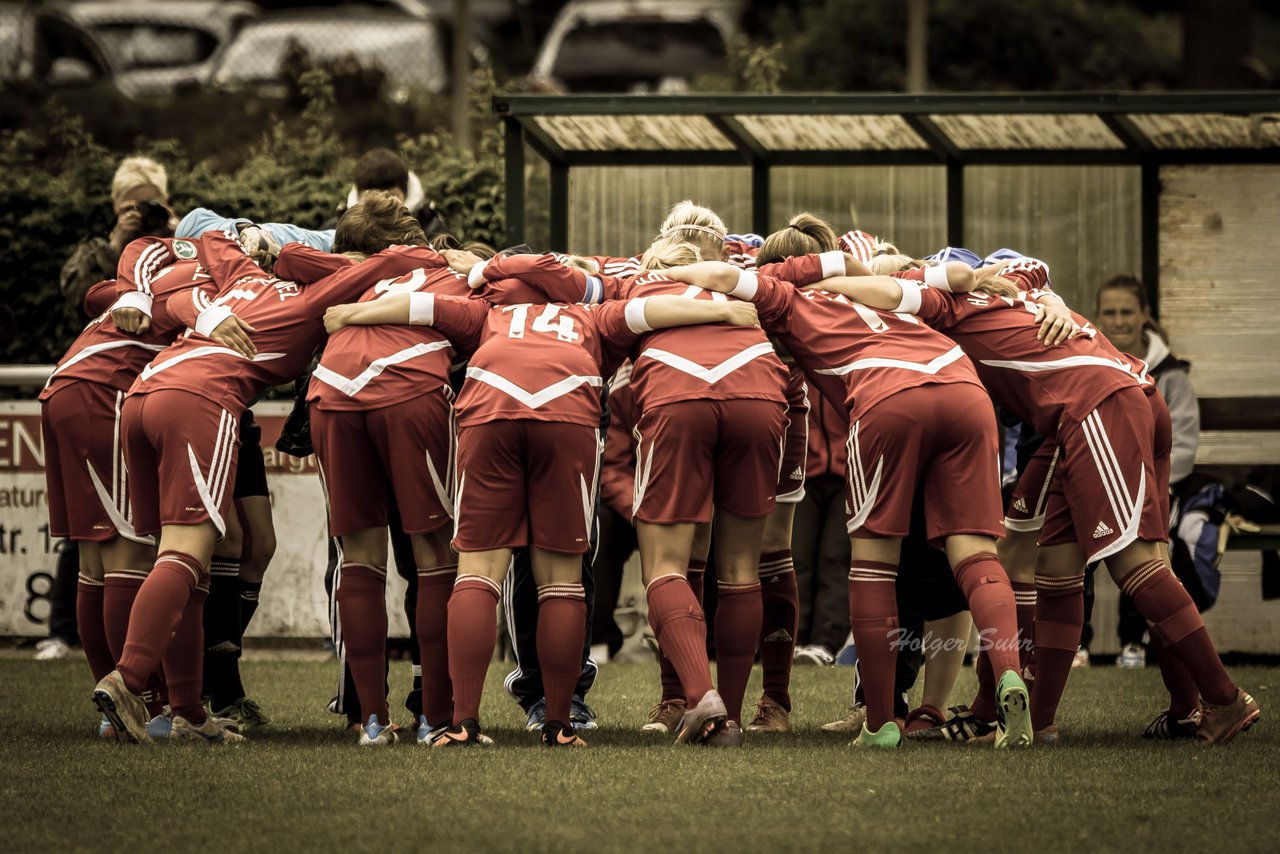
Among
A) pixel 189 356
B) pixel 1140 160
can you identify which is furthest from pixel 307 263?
pixel 1140 160

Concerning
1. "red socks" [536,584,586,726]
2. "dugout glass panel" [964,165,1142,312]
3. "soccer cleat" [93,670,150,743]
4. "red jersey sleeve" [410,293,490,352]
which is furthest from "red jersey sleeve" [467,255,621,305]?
"dugout glass panel" [964,165,1142,312]

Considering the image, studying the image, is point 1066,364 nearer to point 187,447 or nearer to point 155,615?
point 187,447

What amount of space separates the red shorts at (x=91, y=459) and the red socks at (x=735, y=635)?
226cm

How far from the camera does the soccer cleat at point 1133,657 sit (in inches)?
384

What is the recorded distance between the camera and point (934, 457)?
6582 millimetres

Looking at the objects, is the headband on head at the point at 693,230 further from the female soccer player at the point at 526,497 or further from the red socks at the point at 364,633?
the red socks at the point at 364,633

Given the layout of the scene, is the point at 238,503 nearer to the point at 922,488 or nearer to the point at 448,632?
the point at 448,632

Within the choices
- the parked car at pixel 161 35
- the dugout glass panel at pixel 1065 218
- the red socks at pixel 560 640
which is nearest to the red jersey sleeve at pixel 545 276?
the red socks at pixel 560 640

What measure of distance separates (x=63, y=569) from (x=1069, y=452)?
5405 mm

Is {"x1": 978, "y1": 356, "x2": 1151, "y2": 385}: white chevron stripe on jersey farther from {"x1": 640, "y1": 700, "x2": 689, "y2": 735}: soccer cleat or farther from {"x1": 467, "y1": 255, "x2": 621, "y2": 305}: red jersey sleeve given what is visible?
{"x1": 640, "y1": 700, "x2": 689, "y2": 735}: soccer cleat

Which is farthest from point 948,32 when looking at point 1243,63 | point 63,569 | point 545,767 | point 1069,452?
point 545,767

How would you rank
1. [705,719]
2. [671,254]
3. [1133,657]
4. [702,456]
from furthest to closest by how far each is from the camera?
[1133,657]
[671,254]
[702,456]
[705,719]

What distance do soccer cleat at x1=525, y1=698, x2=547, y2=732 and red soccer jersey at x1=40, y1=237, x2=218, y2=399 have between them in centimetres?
197

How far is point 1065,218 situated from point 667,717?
4661 mm
